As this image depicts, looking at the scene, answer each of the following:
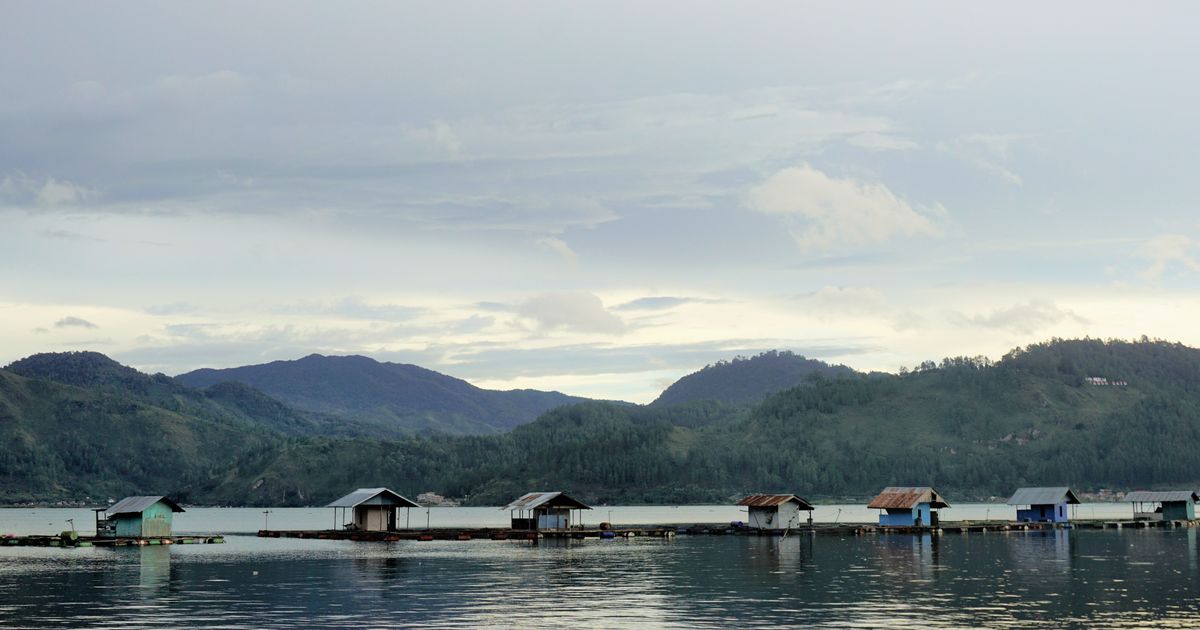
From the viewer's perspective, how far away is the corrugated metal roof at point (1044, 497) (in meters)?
178

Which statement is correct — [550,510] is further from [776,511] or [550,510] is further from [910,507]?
[910,507]

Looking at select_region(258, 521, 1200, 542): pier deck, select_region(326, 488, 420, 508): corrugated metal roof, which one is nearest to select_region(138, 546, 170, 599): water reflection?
select_region(258, 521, 1200, 542): pier deck

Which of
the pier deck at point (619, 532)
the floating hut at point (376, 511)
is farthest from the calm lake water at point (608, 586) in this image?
the floating hut at point (376, 511)

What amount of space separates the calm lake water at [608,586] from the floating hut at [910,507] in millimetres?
34782

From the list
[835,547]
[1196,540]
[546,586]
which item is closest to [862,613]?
[546,586]

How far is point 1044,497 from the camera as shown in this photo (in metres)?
179

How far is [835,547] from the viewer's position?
12194 cm

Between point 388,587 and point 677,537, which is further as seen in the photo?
point 677,537

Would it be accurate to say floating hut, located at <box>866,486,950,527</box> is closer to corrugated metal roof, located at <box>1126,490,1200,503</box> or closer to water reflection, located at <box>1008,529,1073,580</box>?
water reflection, located at <box>1008,529,1073,580</box>

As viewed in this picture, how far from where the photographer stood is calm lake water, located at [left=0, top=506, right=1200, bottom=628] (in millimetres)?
59188

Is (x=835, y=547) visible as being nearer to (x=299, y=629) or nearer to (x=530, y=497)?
A: (x=530, y=497)

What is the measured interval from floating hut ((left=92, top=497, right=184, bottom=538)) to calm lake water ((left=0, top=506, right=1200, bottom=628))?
9.69 meters

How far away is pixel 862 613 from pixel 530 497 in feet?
337

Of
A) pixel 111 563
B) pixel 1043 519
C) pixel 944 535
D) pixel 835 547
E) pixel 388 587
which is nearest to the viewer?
pixel 388 587
